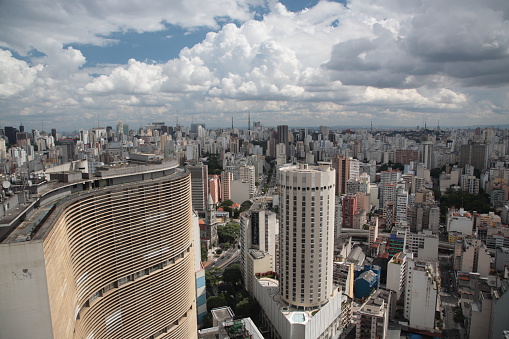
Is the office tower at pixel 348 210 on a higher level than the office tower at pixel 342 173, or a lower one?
lower

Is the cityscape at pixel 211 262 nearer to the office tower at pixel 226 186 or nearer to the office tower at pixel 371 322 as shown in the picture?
the office tower at pixel 371 322

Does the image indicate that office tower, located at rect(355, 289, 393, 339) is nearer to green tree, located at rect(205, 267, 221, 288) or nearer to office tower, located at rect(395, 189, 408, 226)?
green tree, located at rect(205, 267, 221, 288)

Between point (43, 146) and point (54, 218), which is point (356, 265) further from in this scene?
point (43, 146)

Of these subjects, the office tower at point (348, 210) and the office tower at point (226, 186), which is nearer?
the office tower at point (348, 210)

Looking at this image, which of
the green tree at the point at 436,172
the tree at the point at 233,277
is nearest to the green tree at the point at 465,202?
the green tree at the point at 436,172

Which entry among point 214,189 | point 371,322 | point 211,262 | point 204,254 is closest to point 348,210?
point 211,262

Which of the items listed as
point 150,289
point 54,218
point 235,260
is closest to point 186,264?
point 150,289

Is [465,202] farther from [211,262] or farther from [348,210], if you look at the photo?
[211,262]
